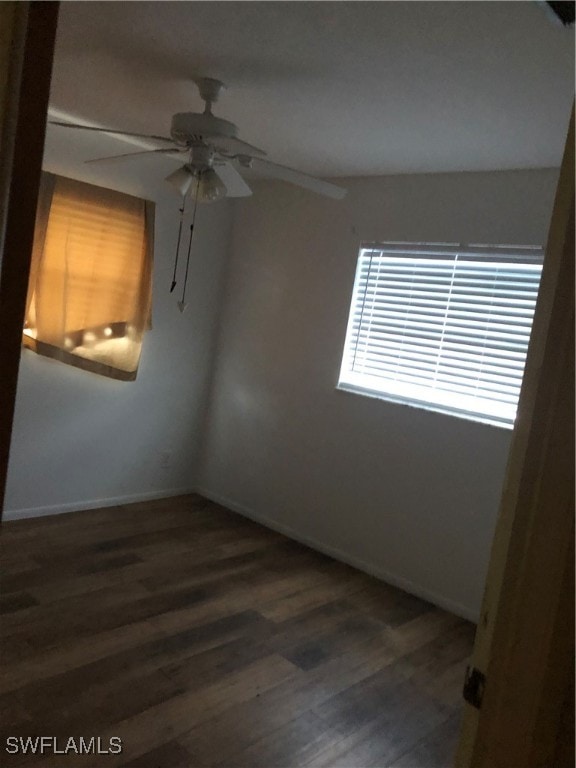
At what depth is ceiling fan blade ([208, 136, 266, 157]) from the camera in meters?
2.23

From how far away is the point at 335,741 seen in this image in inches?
88.9

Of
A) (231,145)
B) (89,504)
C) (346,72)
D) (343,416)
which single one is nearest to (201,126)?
(231,145)

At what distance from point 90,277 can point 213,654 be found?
2290 millimetres

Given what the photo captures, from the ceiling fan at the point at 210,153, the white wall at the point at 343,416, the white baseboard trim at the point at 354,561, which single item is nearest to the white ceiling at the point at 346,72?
the ceiling fan at the point at 210,153

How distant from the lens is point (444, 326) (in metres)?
3.48

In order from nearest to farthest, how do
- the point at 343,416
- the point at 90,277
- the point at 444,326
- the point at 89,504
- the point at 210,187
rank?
the point at 210,187
the point at 444,326
the point at 90,277
the point at 343,416
the point at 89,504

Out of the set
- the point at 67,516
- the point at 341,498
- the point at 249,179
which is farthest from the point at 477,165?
the point at 67,516

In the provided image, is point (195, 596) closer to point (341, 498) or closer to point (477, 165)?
point (341, 498)

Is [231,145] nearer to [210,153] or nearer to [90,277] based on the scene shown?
[210,153]

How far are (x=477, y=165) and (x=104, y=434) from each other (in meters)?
2.81

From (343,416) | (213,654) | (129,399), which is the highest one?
(343,416)

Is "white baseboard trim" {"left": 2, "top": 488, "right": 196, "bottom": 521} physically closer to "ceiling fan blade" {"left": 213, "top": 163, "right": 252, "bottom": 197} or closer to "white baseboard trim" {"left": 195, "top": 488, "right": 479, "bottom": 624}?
"white baseboard trim" {"left": 195, "top": 488, "right": 479, "bottom": 624}

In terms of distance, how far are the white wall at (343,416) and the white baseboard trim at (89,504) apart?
0.97 ft

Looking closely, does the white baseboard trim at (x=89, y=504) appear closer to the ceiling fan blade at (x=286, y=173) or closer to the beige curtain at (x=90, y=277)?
the beige curtain at (x=90, y=277)
